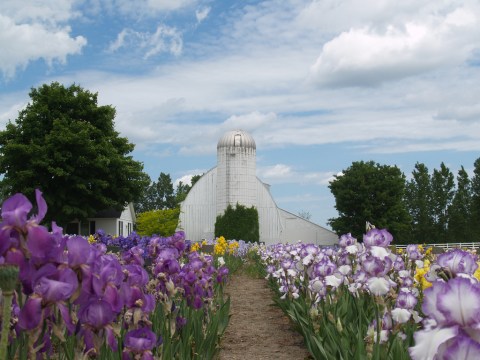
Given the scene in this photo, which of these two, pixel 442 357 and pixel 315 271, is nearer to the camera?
pixel 442 357

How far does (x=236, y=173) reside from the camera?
48.1 metres

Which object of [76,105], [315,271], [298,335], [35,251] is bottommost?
[298,335]

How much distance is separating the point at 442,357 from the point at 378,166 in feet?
172

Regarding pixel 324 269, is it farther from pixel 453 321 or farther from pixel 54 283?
pixel 453 321

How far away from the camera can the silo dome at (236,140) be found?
4859 centimetres

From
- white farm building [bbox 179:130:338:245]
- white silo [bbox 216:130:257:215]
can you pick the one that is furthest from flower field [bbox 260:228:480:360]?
white farm building [bbox 179:130:338:245]

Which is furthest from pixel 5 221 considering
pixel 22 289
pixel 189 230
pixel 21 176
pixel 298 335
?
pixel 189 230

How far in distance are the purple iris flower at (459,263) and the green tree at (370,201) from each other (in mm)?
46648

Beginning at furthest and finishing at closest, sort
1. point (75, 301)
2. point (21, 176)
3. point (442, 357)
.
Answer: point (21, 176)
point (75, 301)
point (442, 357)

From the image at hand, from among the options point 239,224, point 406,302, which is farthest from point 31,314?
point 239,224

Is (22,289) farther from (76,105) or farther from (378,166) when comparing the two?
(378,166)

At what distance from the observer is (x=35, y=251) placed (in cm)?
186

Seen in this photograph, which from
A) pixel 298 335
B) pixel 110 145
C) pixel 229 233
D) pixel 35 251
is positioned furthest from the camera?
pixel 229 233

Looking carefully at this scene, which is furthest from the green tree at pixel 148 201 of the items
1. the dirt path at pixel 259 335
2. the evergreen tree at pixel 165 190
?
the dirt path at pixel 259 335
